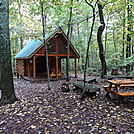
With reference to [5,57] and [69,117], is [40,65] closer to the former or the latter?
[5,57]

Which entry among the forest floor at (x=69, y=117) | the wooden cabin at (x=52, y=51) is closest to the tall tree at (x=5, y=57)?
the forest floor at (x=69, y=117)

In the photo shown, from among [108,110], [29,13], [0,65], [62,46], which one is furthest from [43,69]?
[108,110]

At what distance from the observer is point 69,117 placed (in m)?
3.72

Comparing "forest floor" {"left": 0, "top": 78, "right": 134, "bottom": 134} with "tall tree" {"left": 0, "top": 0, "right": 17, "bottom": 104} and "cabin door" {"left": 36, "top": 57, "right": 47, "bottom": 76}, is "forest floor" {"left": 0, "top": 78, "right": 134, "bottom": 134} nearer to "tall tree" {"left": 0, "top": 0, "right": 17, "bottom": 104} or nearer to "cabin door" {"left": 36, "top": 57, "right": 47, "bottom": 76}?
"tall tree" {"left": 0, "top": 0, "right": 17, "bottom": 104}

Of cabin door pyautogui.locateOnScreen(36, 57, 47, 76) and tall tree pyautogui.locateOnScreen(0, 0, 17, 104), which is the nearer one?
tall tree pyautogui.locateOnScreen(0, 0, 17, 104)

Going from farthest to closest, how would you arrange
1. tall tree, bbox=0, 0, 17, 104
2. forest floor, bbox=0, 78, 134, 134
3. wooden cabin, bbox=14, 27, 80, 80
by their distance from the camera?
wooden cabin, bbox=14, 27, 80, 80 < tall tree, bbox=0, 0, 17, 104 < forest floor, bbox=0, 78, 134, 134

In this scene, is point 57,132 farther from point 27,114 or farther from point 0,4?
point 0,4

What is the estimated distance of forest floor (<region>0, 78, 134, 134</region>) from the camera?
3051 millimetres

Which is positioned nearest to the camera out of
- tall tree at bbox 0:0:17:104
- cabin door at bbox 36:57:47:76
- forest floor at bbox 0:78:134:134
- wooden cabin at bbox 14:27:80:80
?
forest floor at bbox 0:78:134:134

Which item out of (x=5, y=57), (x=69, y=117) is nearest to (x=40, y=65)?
(x=5, y=57)

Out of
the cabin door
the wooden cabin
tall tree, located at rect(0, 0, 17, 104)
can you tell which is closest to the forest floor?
tall tree, located at rect(0, 0, 17, 104)

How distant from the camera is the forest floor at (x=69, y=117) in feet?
10.0

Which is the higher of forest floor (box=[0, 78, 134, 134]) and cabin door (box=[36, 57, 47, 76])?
cabin door (box=[36, 57, 47, 76])

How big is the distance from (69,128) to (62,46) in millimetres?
10499
